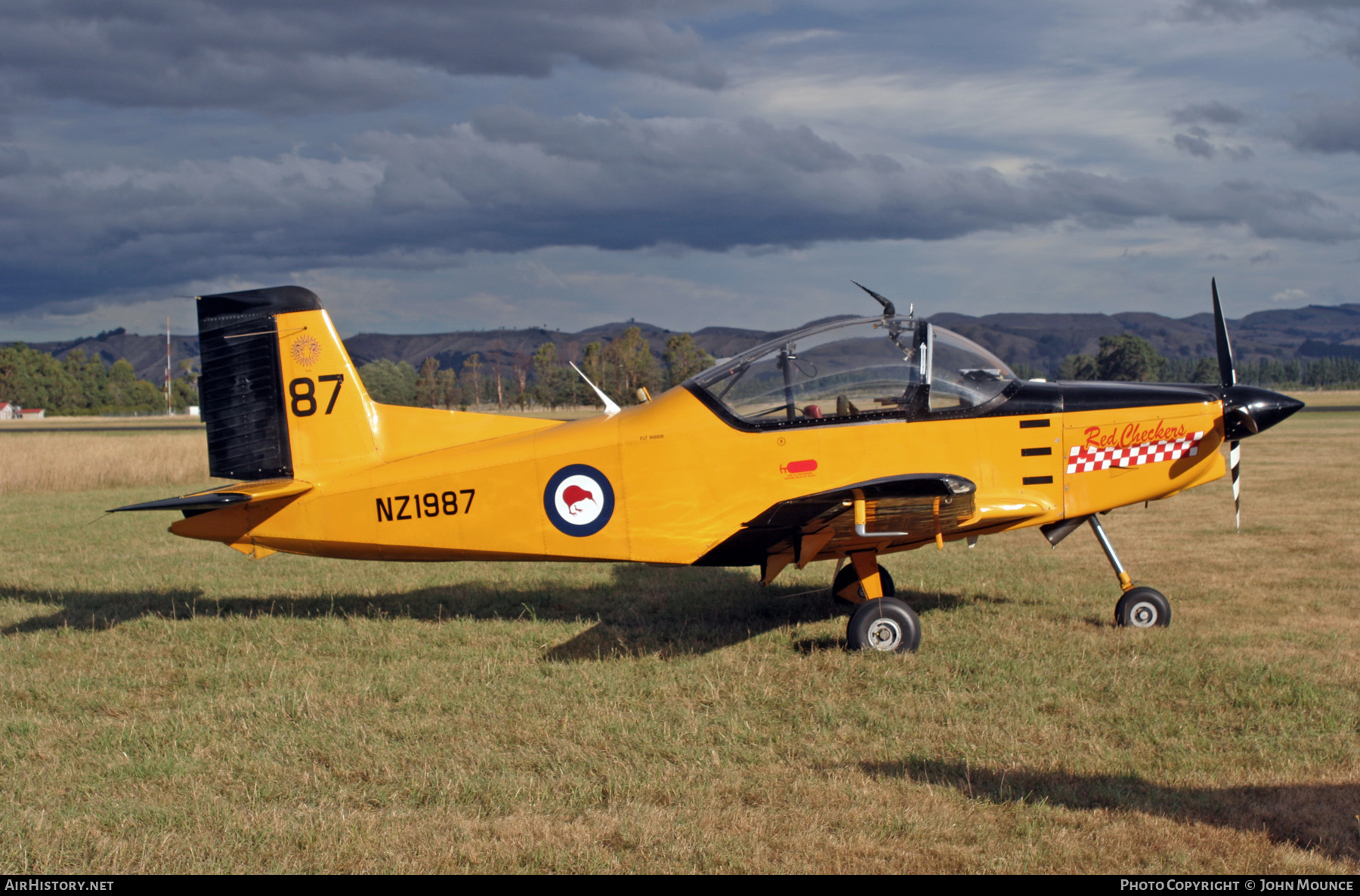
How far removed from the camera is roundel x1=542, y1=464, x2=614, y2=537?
23.3ft

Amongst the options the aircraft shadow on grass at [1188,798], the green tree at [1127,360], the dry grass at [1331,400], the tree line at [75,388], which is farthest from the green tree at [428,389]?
the aircraft shadow on grass at [1188,798]

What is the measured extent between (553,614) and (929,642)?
3.46 m

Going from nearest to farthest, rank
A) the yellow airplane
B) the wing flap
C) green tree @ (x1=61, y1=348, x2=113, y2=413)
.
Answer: the wing flap
the yellow airplane
green tree @ (x1=61, y1=348, x2=113, y2=413)

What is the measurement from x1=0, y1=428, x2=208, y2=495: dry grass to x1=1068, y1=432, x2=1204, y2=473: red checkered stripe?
720 inches

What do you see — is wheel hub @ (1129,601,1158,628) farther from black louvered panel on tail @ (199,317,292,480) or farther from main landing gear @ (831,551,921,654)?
black louvered panel on tail @ (199,317,292,480)

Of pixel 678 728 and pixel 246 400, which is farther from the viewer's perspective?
pixel 246 400

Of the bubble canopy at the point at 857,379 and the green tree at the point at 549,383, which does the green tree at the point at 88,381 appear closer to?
the green tree at the point at 549,383

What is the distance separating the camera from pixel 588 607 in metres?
8.82

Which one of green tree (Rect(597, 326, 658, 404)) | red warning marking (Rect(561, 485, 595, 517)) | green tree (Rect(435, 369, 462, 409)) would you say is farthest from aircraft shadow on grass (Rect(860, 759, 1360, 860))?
green tree (Rect(435, 369, 462, 409))

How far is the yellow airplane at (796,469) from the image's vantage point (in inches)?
271

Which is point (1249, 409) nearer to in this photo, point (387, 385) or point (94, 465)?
point (94, 465)

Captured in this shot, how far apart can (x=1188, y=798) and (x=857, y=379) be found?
11.8ft

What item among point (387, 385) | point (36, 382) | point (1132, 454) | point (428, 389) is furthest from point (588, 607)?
point (36, 382)

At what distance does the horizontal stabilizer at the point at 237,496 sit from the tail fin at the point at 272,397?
178 mm
